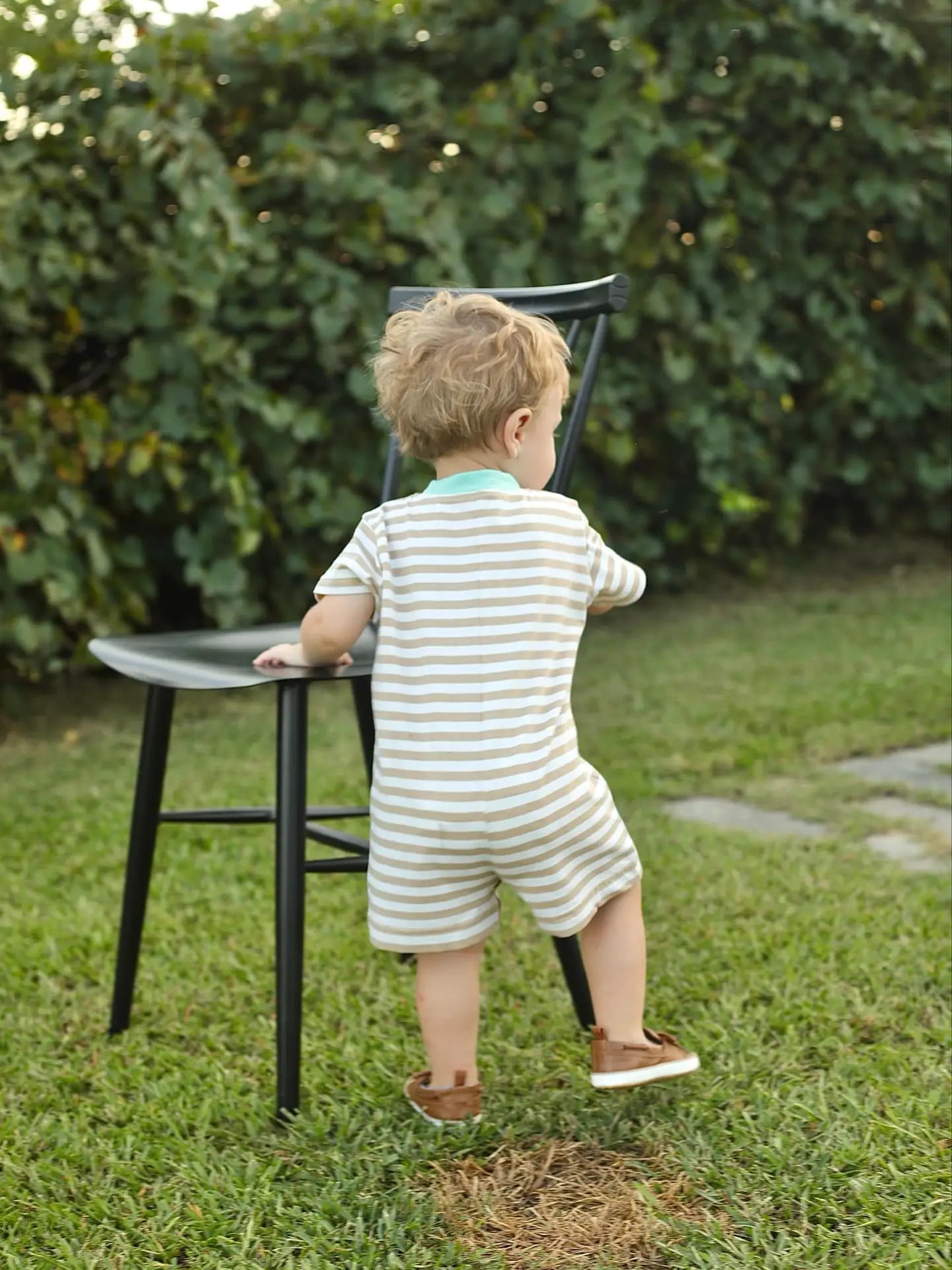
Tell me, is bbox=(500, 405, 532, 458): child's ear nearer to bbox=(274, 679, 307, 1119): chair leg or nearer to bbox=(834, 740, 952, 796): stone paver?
bbox=(274, 679, 307, 1119): chair leg

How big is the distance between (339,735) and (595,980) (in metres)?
1.96

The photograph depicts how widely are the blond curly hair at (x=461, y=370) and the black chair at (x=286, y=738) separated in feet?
0.74

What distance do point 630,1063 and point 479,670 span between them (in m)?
0.48

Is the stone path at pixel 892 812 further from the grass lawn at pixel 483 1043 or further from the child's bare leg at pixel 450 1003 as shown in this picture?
the child's bare leg at pixel 450 1003

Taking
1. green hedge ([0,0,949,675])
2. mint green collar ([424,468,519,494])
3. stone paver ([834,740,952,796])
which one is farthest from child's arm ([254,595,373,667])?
green hedge ([0,0,949,675])

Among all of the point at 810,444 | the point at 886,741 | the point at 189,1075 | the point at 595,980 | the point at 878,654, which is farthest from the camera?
the point at 810,444

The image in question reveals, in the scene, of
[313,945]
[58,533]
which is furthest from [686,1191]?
[58,533]

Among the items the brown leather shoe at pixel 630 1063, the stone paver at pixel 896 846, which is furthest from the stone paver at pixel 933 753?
the brown leather shoe at pixel 630 1063

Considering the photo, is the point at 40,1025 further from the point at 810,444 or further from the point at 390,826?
the point at 810,444

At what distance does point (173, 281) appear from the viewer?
3.63 metres

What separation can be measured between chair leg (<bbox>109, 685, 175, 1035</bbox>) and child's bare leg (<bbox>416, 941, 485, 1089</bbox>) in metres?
0.47

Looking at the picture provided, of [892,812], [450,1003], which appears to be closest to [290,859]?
[450,1003]

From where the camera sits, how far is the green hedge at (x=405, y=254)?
→ 360 cm

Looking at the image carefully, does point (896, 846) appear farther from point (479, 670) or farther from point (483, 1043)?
point (479, 670)
